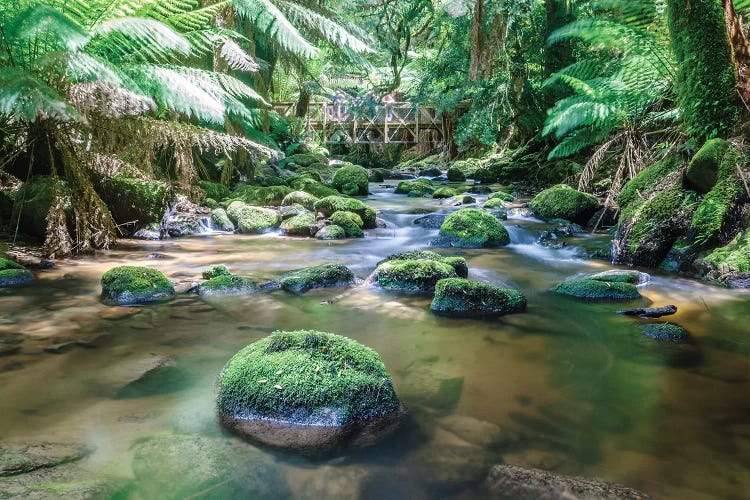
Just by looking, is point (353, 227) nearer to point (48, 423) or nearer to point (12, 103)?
point (12, 103)

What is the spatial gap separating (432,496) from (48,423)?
1.62 metres

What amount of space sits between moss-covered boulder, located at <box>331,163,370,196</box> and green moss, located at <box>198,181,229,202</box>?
3113 millimetres

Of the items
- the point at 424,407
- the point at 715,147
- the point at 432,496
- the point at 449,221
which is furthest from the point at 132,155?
the point at 715,147

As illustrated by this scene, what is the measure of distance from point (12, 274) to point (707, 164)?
627 cm

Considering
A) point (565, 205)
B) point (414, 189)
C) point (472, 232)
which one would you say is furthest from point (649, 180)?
point (414, 189)

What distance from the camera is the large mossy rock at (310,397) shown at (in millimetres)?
2158

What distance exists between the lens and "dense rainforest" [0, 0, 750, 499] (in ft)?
6.63

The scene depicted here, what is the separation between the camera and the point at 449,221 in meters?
6.99

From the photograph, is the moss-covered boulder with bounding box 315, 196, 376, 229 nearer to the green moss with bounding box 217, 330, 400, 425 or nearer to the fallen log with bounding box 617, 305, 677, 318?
the fallen log with bounding box 617, 305, 677, 318

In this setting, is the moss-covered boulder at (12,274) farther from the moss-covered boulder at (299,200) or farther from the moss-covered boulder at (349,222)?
the moss-covered boulder at (299,200)

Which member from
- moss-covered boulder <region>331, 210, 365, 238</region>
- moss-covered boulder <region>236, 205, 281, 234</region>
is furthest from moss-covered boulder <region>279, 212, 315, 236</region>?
moss-covered boulder <region>331, 210, 365, 238</region>

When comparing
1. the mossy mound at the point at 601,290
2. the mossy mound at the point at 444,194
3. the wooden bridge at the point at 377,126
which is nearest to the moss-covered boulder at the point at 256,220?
the mossy mound at the point at 444,194

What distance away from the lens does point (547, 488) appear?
179cm

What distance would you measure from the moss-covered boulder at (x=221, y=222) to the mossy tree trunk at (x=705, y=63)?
5.98 m
